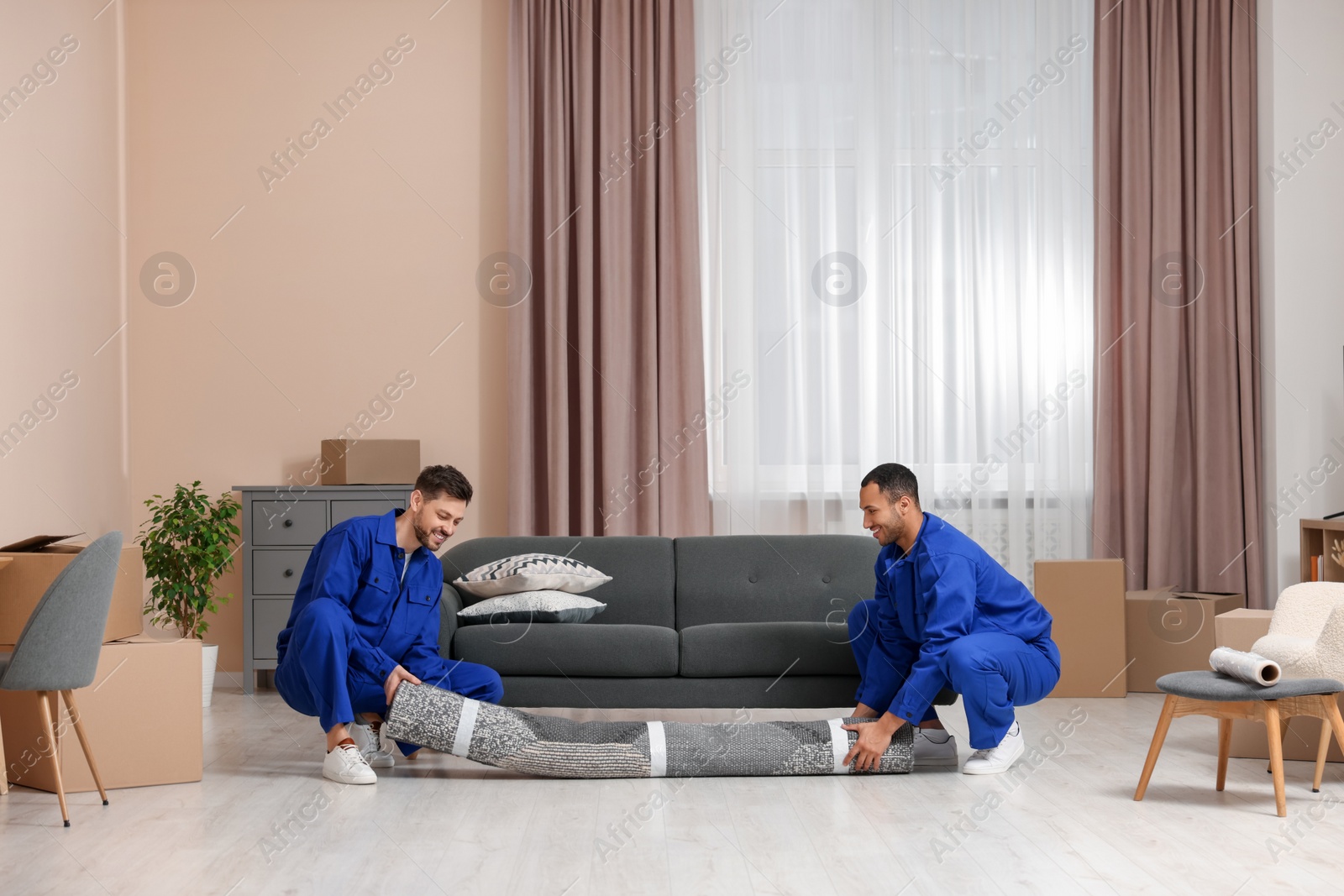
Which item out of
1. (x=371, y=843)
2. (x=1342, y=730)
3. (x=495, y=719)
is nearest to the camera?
(x=371, y=843)

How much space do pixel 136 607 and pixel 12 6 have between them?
2.25m

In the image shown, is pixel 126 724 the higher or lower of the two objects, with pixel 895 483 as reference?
lower

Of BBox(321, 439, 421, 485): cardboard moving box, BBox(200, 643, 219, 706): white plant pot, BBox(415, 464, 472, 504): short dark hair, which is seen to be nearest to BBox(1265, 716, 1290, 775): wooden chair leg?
BBox(415, 464, 472, 504): short dark hair

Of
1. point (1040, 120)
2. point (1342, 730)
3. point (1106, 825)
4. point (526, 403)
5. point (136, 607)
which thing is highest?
point (1040, 120)

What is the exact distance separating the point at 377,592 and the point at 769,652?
3.94ft

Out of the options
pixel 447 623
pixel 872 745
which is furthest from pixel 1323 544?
pixel 447 623

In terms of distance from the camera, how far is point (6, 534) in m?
3.91

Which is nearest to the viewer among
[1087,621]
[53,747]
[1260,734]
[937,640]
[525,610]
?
[53,747]

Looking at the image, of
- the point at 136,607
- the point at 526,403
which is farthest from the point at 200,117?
the point at 136,607

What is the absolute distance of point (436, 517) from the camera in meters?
3.16

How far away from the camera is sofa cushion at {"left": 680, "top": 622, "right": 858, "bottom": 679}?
3.47 metres

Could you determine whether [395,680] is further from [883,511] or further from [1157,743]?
[1157,743]

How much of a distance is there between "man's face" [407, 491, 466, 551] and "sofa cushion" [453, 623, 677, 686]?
18.4 inches

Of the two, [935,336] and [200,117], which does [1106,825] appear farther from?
[200,117]
